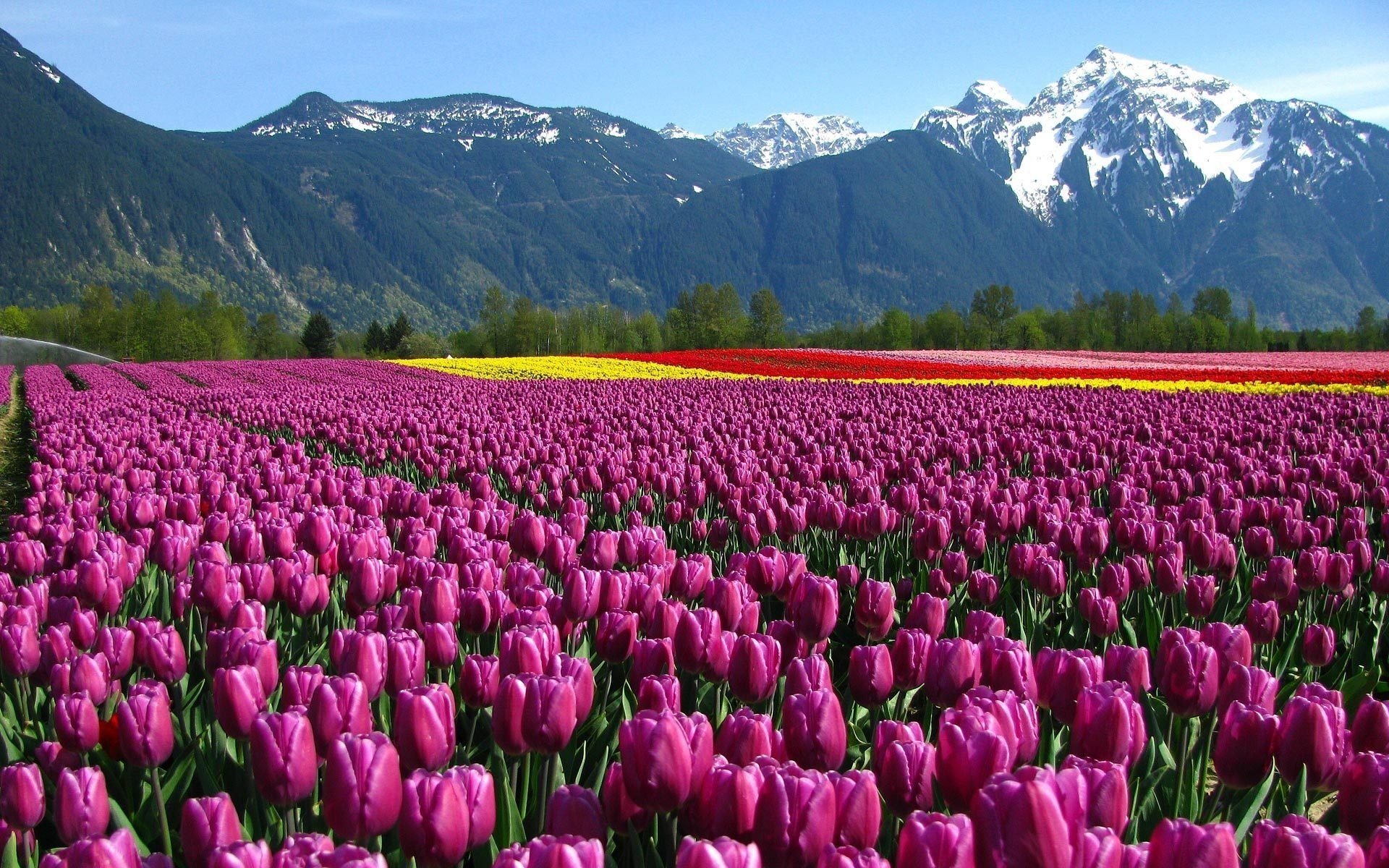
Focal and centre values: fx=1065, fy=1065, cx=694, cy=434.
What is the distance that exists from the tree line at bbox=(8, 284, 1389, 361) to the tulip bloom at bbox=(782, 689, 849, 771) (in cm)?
7914

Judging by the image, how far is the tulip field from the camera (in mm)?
1695

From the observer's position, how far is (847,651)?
425 centimetres

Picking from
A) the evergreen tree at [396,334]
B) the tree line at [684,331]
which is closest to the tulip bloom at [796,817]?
the tree line at [684,331]

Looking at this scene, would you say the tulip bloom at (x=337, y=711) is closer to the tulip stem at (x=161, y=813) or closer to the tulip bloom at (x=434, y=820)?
the tulip stem at (x=161, y=813)

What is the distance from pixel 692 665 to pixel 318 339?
87.9 metres

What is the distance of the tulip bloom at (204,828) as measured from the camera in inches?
68.0

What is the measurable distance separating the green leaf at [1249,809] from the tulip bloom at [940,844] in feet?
3.68

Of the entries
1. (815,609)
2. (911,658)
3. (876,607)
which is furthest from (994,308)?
(911,658)

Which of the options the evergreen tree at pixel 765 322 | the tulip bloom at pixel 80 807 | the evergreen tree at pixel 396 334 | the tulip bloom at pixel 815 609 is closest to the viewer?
the tulip bloom at pixel 80 807

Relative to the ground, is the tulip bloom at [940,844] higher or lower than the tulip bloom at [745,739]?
higher

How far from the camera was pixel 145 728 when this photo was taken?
223cm

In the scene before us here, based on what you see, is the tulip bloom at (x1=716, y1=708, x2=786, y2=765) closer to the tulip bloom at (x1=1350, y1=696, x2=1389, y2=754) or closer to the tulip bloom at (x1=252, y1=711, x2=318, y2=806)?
the tulip bloom at (x1=252, y1=711, x2=318, y2=806)

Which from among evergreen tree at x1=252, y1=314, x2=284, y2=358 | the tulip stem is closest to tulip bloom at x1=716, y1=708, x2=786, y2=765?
the tulip stem

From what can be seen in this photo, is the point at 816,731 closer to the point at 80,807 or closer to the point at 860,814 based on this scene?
the point at 860,814
